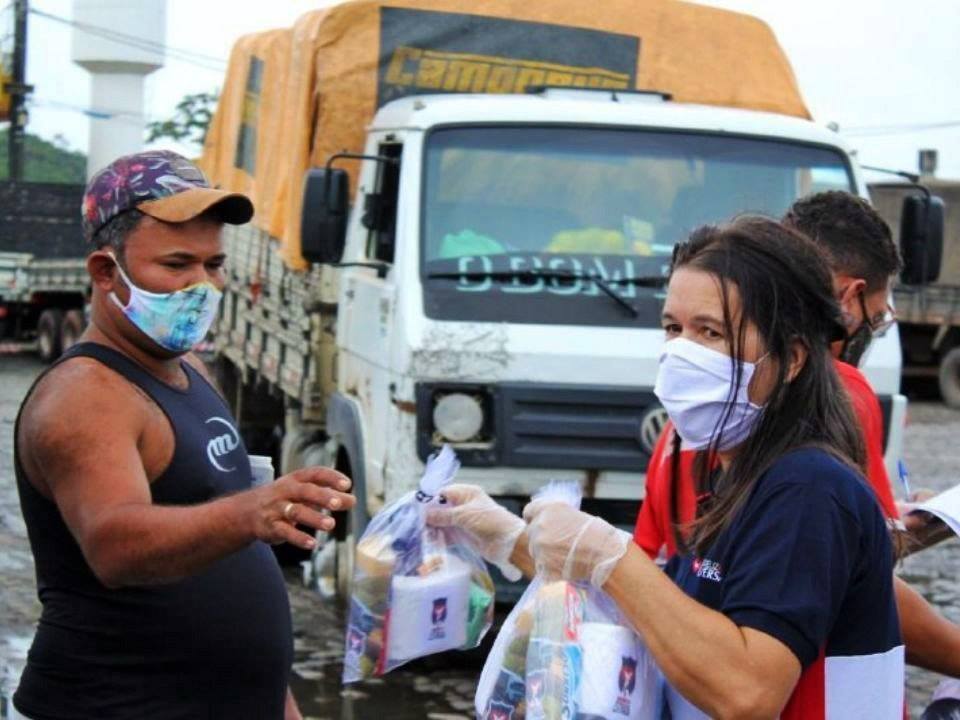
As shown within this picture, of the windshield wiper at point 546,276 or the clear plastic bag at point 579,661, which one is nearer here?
the clear plastic bag at point 579,661

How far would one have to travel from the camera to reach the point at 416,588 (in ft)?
10.6

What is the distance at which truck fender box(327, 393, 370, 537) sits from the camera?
7.60m

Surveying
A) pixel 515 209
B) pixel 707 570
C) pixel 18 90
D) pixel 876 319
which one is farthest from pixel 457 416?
pixel 18 90

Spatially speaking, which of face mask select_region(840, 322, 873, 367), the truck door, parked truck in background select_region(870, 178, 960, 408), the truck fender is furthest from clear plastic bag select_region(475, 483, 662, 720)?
parked truck in background select_region(870, 178, 960, 408)

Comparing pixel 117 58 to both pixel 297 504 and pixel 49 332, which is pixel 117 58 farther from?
pixel 297 504

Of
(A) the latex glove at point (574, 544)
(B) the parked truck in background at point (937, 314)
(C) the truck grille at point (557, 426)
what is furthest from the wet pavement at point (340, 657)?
(B) the parked truck in background at point (937, 314)

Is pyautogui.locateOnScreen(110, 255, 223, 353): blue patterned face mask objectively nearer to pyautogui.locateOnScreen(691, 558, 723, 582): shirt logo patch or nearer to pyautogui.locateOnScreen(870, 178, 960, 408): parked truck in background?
pyautogui.locateOnScreen(691, 558, 723, 582): shirt logo patch

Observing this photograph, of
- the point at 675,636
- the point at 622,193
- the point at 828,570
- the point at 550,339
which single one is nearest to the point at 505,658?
the point at 675,636

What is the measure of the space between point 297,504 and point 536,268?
475cm

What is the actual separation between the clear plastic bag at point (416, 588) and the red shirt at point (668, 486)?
Answer: 0.37m

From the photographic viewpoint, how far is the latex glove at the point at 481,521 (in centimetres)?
311

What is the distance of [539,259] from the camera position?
7.29 metres

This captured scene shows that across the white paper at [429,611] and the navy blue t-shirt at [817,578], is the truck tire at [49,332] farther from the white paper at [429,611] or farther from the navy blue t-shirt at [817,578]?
the navy blue t-shirt at [817,578]

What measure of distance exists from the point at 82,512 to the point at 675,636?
3.37 feet
